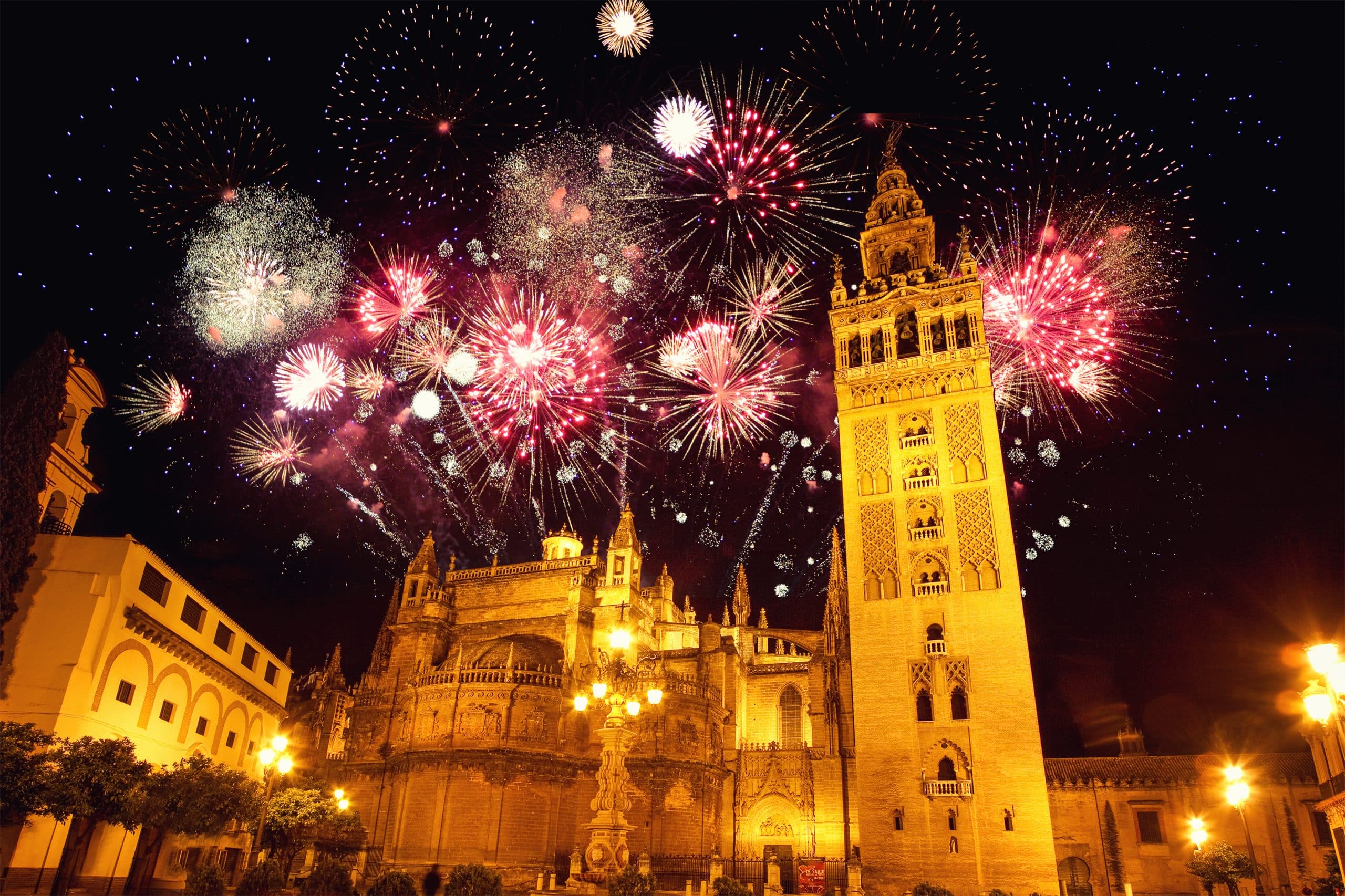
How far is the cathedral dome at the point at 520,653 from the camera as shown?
144 ft

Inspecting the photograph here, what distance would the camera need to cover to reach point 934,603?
121 ft

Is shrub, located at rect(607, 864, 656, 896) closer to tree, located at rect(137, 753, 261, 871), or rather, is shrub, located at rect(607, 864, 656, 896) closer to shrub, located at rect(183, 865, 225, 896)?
shrub, located at rect(183, 865, 225, 896)

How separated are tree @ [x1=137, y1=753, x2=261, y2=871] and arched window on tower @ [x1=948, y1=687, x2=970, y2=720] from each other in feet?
92.4

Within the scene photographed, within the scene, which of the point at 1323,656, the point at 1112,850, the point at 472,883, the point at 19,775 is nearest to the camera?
the point at 1323,656

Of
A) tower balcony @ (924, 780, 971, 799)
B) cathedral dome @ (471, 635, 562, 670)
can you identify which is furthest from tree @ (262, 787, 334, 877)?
tower balcony @ (924, 780, 971, 799)

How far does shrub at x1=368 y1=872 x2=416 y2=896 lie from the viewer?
20438 millimetres

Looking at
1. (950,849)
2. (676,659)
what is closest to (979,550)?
(950,849)

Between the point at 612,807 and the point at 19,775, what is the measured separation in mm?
17244

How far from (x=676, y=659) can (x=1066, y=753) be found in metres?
32.5

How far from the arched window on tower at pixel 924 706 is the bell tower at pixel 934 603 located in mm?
76

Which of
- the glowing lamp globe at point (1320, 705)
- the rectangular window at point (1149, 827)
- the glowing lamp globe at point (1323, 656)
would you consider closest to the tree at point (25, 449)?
the glowing lamp globe at point (1323, 656)

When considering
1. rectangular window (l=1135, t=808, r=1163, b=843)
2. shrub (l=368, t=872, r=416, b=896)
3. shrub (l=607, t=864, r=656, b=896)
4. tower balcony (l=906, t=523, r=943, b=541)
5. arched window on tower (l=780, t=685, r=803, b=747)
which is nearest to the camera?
shrub (l=607, t=864, r=656, b=896)

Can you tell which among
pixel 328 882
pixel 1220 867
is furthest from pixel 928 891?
pixel 328 882

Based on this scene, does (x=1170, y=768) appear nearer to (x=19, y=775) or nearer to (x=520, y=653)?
(x=520, y=653)
